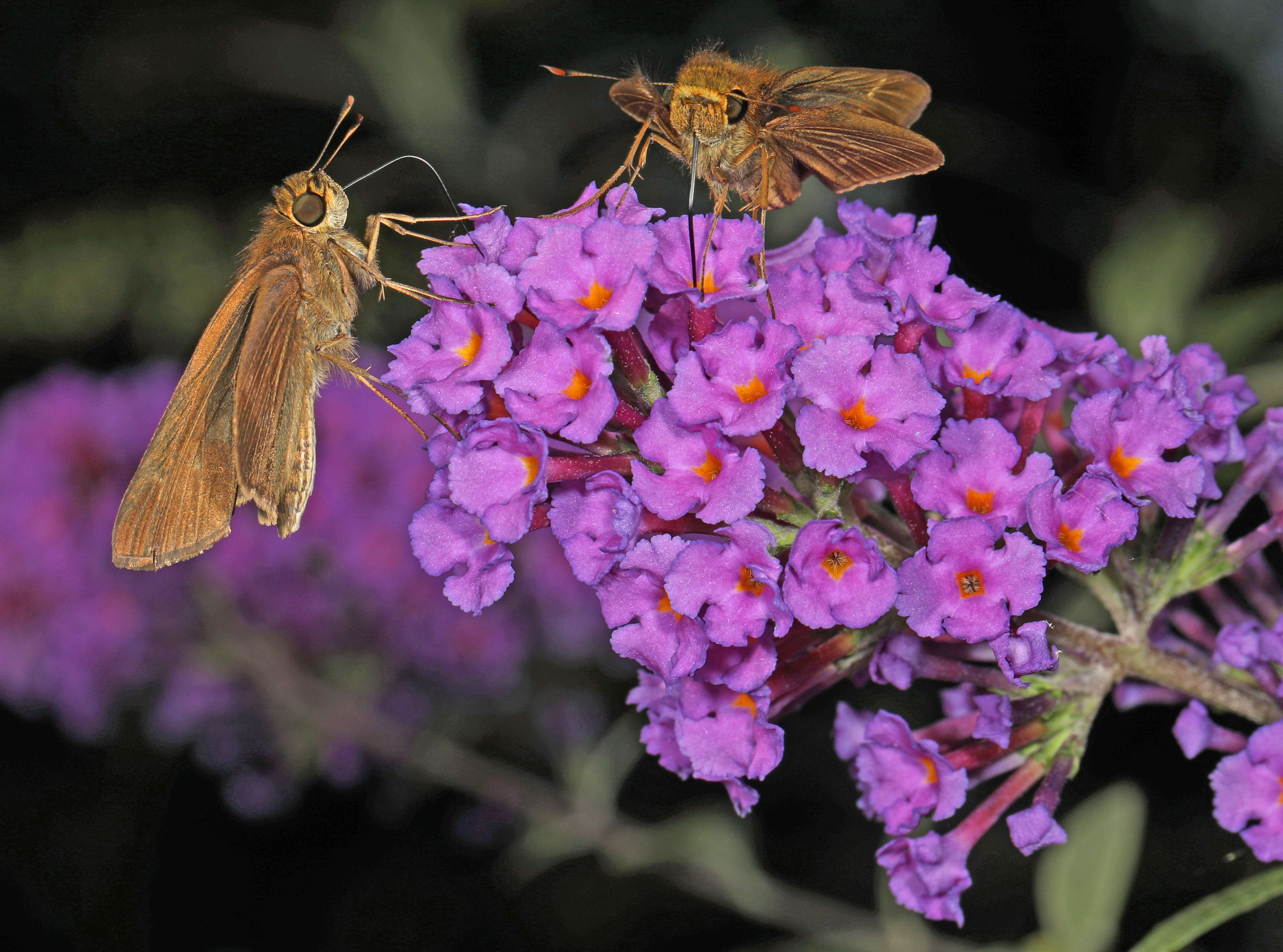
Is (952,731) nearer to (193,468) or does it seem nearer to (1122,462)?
(1122,462)

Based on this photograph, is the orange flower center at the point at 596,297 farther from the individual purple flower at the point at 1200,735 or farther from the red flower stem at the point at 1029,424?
the individual purple flower at the point at 1200,735

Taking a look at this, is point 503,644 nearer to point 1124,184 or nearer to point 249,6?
point 1124,184

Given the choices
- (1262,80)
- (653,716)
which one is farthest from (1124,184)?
(653,716)

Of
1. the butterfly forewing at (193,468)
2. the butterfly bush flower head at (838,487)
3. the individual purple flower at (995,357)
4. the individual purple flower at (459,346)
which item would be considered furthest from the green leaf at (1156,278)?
the butterfly forewing at (193,468)

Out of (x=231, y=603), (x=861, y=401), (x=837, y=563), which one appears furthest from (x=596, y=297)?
(x=231, y=603)

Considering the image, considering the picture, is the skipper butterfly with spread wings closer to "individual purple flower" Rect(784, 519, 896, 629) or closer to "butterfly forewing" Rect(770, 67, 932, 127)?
"butterfly forewing" Rect(770, 67, 932, 127)

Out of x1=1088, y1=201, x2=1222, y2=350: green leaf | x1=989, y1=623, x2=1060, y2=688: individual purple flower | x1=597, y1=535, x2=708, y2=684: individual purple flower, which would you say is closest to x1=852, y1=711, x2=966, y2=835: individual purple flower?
x1=989, y1=623, x2=1060, y2=688: individual purple flower
